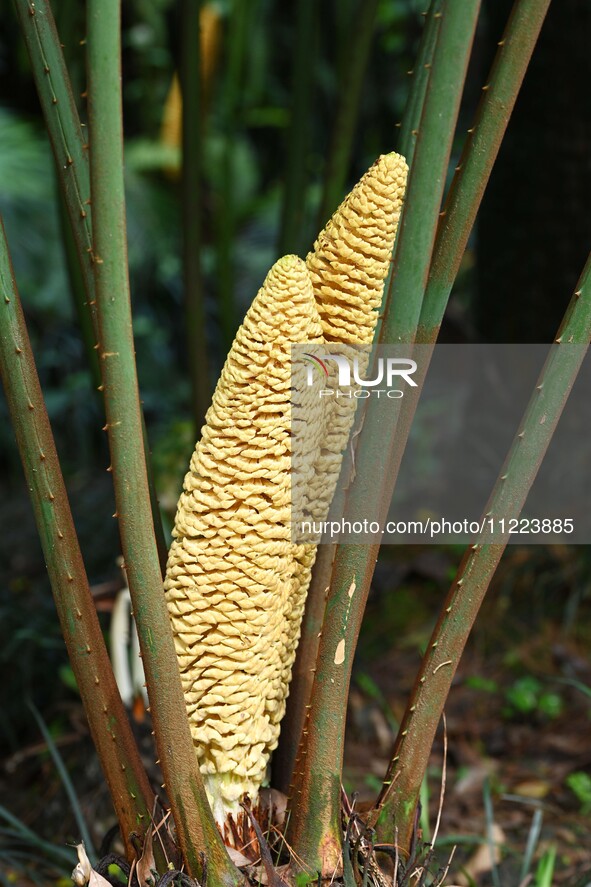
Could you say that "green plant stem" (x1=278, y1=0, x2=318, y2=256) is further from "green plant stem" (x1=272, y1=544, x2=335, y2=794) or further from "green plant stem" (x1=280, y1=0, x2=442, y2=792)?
"green plant stem" (x1=272, y1=544, x2=335, y2=794)

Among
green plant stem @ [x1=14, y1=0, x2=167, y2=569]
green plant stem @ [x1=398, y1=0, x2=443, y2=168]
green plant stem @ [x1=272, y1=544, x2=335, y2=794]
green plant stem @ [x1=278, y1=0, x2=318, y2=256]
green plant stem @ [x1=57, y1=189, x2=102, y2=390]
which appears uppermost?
green plant stem @ [x1=278, y1=0, x2=318, y2=256]

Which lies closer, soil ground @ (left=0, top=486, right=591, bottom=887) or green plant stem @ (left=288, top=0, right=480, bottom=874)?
green plant stem @ (left=288, top=0, right=480, bottom=874)

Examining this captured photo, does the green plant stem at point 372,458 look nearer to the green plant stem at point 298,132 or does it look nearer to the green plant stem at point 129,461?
the green plant stem at point 129,461

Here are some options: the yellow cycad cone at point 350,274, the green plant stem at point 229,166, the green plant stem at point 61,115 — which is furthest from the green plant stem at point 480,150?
the green plant stem at point 229,166

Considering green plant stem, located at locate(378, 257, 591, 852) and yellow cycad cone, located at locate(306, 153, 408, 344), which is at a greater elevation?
yellow cycad cone, located at locate(306, 153, 408, 344)

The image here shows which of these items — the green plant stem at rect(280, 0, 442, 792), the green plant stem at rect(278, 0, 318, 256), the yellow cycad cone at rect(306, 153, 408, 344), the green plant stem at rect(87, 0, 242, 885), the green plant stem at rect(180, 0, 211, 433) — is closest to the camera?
the green plant stem at rect(87, 0, 242, 885)

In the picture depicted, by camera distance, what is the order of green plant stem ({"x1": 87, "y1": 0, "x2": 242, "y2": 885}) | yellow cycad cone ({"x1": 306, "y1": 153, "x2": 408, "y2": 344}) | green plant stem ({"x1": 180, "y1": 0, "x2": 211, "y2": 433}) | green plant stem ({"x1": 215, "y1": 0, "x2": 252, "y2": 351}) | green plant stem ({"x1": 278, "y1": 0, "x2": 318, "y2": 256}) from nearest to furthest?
green plant stem ({"x1": 87, "y1": 0, "x2": 242, "y2": 885}), yellow cycad cone ({"x1": 306, "y1": 153, "x2": 408, "y2": 344}), green plant stem ({"x1": 180, "y1": 0, "x2": 211, "y2": 433}), green plant stem ({"x1": 278, "y1": 0, "x2": 318, "y2": 256}), green plant stem ({"x1": 215, "y1": 0, "x2": 252, "y2": 351})

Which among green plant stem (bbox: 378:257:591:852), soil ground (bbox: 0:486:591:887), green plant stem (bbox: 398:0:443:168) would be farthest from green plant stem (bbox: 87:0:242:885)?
soil ground (bbox: 0:486:591:887)
